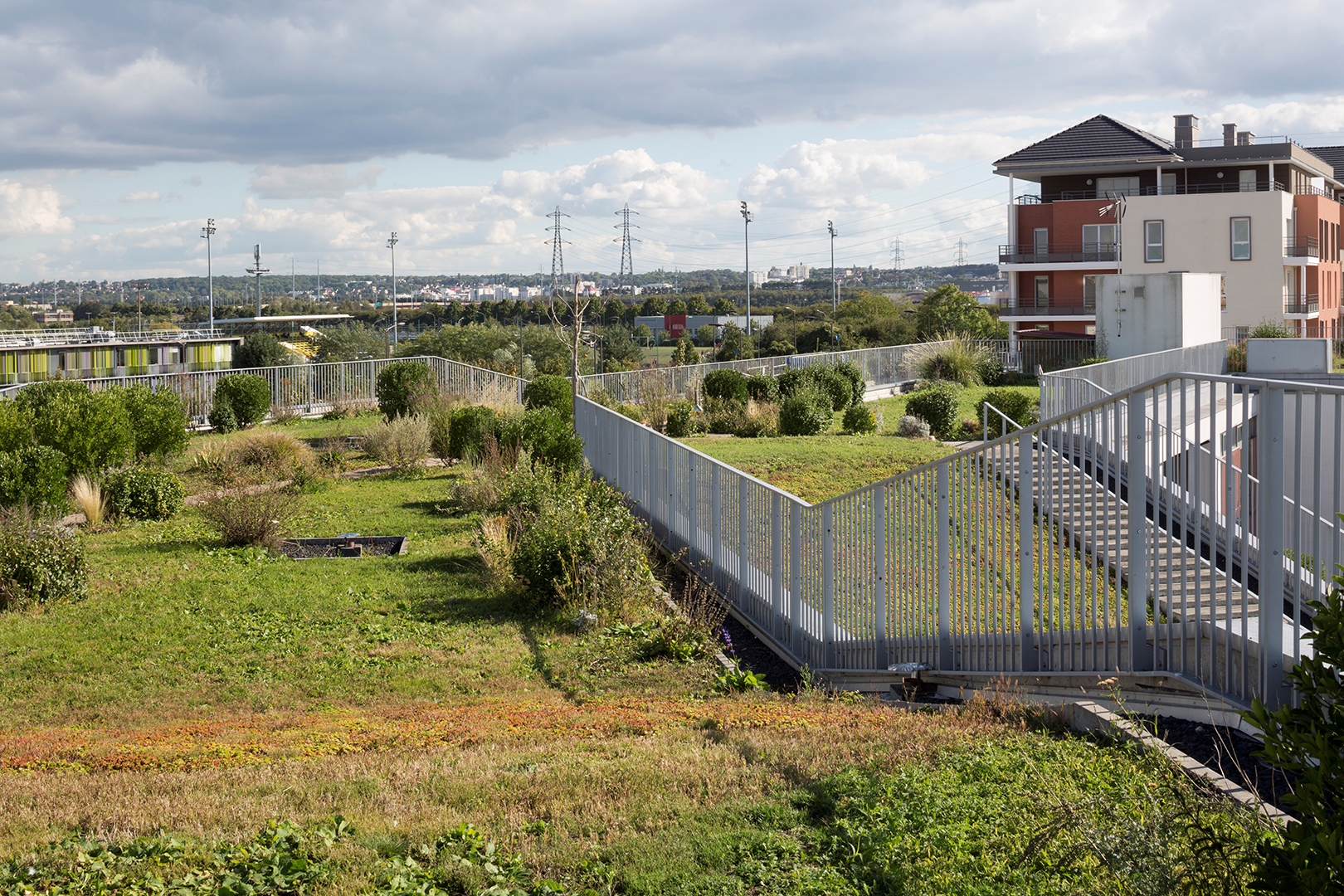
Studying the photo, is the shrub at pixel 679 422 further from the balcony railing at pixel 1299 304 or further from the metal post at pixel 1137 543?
the balcony railing at pixel 1299 304

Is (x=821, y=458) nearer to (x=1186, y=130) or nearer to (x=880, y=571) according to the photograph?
(x=880, y=571)

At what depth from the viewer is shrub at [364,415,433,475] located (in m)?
21.0

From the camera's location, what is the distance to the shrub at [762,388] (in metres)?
28.2

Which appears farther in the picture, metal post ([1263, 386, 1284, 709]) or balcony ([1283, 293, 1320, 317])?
balcony ([1283, 293, 1320, 317])

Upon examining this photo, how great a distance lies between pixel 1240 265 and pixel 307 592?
5438cm

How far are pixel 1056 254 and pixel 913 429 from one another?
36362mm

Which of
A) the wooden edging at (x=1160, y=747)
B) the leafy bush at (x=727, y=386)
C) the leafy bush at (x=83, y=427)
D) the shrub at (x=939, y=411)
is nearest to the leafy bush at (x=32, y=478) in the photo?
the leafy bush at (x=83, y=427)

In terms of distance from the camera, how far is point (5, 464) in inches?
548

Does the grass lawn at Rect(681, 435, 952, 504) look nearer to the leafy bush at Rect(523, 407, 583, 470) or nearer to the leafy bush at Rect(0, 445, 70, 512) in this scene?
the leafy bush at Rect(523, 407, 583, 470)

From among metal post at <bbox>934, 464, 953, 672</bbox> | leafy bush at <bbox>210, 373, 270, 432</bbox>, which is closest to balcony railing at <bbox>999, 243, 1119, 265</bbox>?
leafy bush at <bbox>210, 373, 270, 432</bbox>

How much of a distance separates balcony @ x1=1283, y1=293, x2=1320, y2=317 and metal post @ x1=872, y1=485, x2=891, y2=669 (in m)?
53.9

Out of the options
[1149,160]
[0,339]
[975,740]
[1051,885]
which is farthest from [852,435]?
[0,339]

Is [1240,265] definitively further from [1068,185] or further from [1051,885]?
[1051,885]

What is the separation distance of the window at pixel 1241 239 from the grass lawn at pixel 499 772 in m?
53.4
